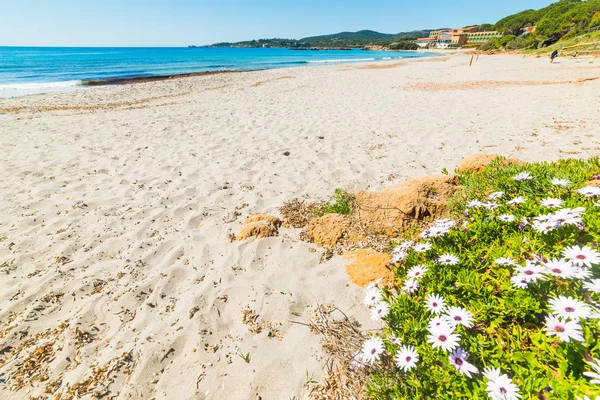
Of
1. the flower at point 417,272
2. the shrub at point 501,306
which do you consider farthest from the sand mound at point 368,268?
→ the flower at point 417,272

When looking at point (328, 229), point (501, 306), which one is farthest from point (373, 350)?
point (328, 229)

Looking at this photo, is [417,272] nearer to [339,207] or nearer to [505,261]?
[505,261]

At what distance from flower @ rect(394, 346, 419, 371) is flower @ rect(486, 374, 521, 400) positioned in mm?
327

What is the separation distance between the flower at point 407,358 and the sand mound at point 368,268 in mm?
862

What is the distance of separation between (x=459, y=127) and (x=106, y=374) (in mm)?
8521

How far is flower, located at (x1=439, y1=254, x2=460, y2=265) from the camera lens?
6.19ft

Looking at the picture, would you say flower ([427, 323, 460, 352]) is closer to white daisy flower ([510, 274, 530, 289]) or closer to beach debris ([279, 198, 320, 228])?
white daisy flower ([510, 274, 530, 289])

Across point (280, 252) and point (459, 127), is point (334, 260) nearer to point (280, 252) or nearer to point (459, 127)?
point (280, 252)

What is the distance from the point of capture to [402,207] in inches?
129

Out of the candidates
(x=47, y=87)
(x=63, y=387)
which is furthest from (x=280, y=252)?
(x=47, y=87)

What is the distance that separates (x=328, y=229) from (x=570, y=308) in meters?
2.24

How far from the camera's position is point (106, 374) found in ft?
6.95

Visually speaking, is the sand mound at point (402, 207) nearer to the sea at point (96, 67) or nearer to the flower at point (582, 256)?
the flower at point (582, 256)

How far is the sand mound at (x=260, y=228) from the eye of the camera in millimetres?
3551
